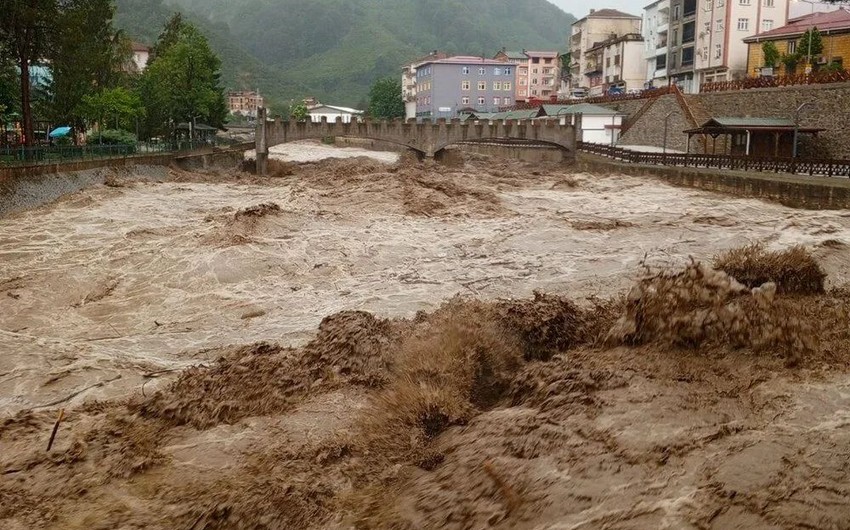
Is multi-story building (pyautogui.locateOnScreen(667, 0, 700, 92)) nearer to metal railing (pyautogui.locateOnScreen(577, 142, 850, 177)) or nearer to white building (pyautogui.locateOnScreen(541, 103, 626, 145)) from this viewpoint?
white building (pyautogui.locateOnScreen(541, 103, 626, 145))

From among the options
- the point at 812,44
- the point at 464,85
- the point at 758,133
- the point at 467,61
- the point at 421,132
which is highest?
the point at 467,61

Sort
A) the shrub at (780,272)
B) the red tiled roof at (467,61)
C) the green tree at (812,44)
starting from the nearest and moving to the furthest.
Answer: the shrub at (780,272), the green tree at (812,44), the red tiled roof at (467,61)

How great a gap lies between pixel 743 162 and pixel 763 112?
11783 mm

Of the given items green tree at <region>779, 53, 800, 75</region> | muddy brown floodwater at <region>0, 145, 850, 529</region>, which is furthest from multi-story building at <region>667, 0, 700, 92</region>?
muddy brown floodwater at <region>0, 145, 850, 529</region>

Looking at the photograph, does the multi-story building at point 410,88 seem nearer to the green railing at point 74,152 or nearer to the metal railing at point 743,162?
the green railing at point 74,152

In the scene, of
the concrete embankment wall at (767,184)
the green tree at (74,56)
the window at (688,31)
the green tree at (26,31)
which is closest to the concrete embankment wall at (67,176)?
the green tree at (26,31)

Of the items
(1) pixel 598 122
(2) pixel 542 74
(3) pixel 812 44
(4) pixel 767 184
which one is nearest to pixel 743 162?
(4) pixel 767 184

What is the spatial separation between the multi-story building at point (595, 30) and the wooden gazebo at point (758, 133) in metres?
44.3

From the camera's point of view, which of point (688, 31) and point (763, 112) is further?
point (688, 31)

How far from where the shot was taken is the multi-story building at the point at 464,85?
93.2 m

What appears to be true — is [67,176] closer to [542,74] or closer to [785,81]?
[785,81]

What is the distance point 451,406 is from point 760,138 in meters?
37.5

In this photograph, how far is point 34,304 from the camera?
1469 cm

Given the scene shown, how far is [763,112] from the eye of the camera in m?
41.6
